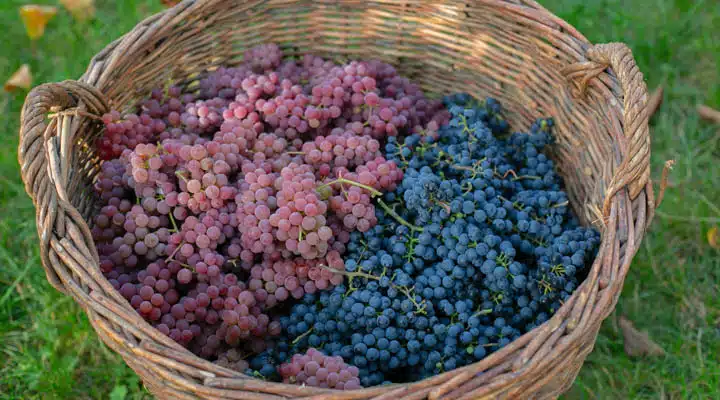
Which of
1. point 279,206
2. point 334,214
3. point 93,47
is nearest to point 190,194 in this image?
point 279,206

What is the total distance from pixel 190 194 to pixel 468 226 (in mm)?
615

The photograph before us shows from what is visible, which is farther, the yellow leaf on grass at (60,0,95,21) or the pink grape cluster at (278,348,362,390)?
the yellow leaf on grass at (60,0,95,21)

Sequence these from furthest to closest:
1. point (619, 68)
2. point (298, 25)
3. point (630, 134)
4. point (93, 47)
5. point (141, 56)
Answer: point (93, 47)
point (298, 25)
point (141, 56)
point (619, 68)
point (630, 134)

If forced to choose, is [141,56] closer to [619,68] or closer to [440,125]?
[440,125]

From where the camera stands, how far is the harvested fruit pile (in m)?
1.51

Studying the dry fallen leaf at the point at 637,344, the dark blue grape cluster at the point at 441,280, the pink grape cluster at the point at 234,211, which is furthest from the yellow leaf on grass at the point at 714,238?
the pink grape cluster at the point at 234,211

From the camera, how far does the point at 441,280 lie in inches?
60.4

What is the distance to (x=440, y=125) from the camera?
76.9 inches

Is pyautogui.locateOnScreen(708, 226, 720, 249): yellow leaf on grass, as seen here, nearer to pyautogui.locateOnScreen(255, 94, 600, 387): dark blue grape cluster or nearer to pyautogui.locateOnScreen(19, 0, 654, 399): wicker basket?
pyautogui.locateOnScreen(19, 0, 654, 399): wicker basket

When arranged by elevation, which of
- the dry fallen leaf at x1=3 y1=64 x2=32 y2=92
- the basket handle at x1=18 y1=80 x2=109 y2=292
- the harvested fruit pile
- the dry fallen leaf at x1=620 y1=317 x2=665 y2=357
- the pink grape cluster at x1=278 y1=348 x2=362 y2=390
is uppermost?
the basket handle at x1=18 y1=80 x2=109 y2=292

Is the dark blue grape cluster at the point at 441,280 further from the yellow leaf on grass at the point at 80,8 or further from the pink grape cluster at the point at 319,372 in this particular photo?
the yellow leaf on grass at the point at 80,8

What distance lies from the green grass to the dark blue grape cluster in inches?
21.1

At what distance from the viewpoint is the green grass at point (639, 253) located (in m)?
1.95

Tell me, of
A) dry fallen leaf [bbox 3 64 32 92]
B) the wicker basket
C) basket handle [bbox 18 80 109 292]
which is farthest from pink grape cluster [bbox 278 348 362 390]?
dry fallen leaf [bbox 3 64 32 92]
